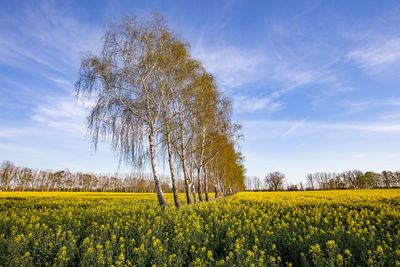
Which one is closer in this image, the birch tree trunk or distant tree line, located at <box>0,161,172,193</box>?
the birch tree trunk

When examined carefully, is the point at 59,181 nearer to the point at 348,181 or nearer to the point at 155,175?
the point at 155,175

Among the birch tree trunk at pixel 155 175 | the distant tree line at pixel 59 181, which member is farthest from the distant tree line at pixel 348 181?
the birch tree trunk at pixel 155 175

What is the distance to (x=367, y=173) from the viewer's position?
257 feet

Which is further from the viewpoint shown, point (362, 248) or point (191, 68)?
point (191, 68)

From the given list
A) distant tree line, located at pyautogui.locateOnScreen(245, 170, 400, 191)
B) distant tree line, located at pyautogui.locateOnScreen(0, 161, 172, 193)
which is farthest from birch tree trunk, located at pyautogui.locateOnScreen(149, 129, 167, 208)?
distant tree line, located at pyautogui.locateOnScreen(245, 170, 400, 191)

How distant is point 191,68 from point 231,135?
39.2ft

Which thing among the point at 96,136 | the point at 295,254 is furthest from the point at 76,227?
the point at 295,254

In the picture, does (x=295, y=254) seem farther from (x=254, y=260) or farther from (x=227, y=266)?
(x=227, y=266)

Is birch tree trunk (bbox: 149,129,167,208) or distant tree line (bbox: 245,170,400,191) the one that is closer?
birch tree trunk (bbox: 149,129,167,208)

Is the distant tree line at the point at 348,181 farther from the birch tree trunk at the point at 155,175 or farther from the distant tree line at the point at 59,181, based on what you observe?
the birch tree trunk at the point at 155,175

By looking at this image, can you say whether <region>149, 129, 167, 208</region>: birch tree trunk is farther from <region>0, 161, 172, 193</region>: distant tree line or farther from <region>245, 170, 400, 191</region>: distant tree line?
<region>245, 170, 400, 191</region>: distant tree line

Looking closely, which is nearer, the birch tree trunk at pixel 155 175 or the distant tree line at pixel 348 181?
the birch tree trunk at pixel 155 175

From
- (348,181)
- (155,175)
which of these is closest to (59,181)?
(155,175)

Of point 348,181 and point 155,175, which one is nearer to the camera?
point 155,175
